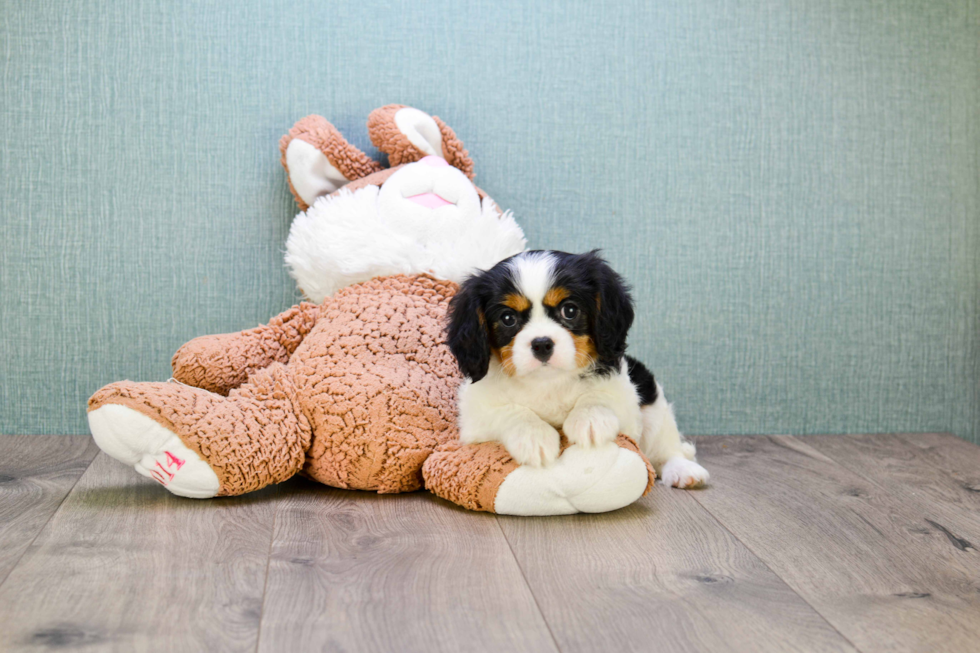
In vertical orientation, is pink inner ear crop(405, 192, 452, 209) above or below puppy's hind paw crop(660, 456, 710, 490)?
above

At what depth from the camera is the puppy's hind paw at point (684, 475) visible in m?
1.86

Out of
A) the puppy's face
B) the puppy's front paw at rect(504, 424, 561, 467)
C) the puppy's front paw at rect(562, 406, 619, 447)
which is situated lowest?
the puppy's front paw at rect(504, 424, 561, 467)

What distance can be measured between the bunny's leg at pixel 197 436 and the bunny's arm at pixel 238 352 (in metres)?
0.13

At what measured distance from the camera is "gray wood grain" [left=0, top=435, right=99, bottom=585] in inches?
57.2

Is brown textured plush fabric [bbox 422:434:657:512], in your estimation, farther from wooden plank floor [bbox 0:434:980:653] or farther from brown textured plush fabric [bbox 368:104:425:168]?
brown textured plush fabric [bbox 368:104:425:168]

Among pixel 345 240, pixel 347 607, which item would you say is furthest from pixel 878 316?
pixel 347 607

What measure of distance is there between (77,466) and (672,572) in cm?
137

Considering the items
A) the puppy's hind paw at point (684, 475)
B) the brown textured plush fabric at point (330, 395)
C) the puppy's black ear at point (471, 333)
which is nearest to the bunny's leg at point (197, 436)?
the brown textured plush fabric at point (330, 395)

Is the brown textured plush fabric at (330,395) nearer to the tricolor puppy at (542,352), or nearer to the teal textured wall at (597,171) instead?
the tricolor puppy at (542,352)

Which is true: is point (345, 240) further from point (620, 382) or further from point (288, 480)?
point (620, 382)

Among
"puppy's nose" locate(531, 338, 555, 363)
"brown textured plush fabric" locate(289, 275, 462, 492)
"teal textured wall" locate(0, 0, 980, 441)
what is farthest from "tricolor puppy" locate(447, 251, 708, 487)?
"teal textured wall" locate(0, 0, 980, 441)

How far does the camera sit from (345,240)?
76.1 inches

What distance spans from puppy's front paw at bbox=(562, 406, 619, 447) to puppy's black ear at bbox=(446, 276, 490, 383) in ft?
0.64

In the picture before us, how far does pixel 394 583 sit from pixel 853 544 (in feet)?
2.73
